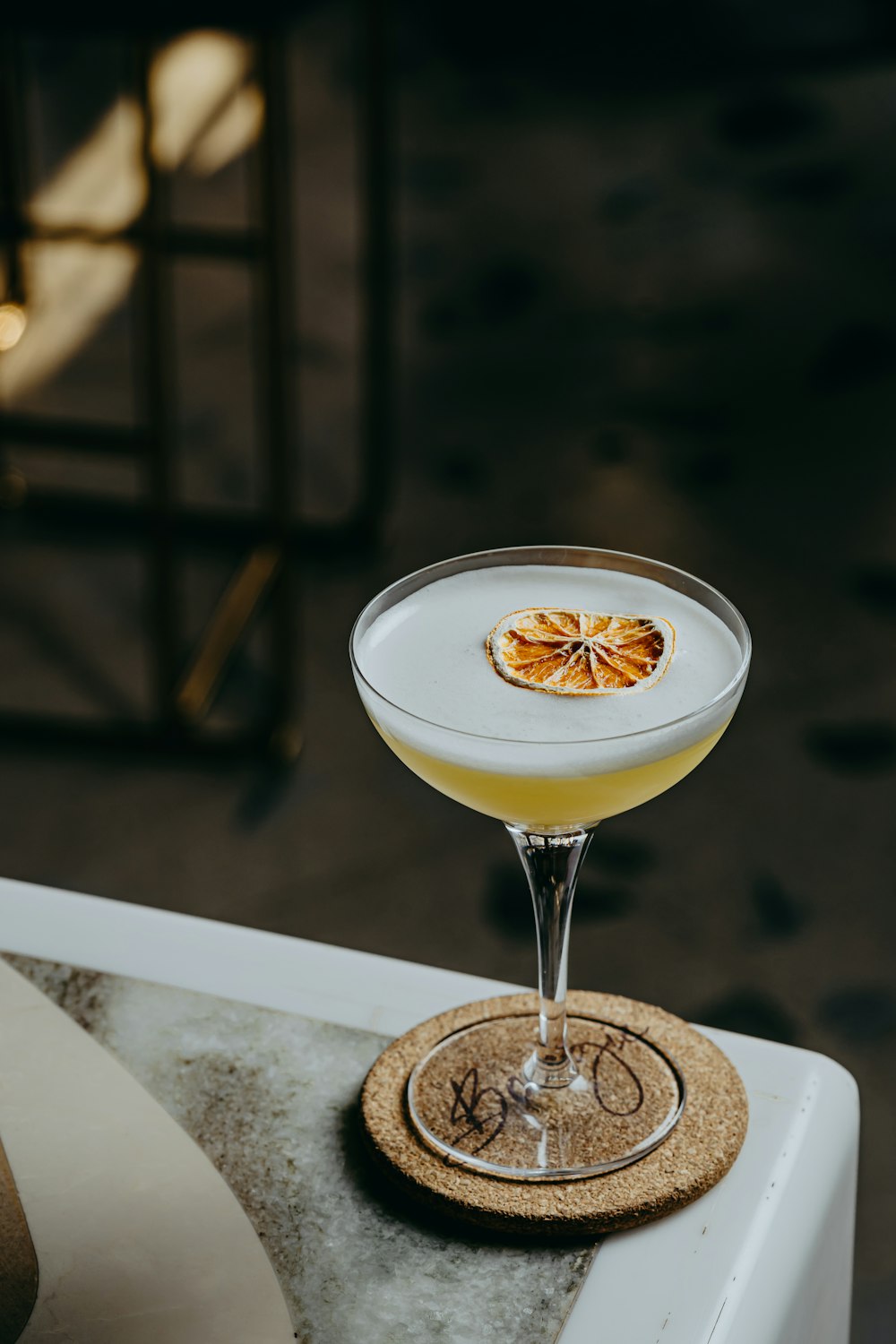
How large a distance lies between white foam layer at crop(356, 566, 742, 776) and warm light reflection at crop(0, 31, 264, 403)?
99.2 inches

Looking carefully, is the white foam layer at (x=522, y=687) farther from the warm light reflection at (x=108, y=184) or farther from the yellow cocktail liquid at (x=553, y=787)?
the warm light reflection at (x=108, y=184)

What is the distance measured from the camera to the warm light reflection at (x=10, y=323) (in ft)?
9.67

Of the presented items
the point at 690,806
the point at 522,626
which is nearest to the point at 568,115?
the point at 690,806

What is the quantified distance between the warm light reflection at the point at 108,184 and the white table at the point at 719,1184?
241 cm

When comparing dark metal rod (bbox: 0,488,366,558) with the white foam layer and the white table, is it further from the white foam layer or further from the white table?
the white foam layer

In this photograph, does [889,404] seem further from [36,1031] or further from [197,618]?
[36,1031]

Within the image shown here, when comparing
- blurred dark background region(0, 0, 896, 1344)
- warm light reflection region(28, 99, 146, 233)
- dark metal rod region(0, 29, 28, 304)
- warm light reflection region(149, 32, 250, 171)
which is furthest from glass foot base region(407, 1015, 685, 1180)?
warm light reflection region(149, 32, 250, 171)

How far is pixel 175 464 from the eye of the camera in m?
3.03

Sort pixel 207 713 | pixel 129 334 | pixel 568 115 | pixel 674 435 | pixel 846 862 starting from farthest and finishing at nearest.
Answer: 1. pixel 568 115
2. pixel 129 334
3. pixel 674 435
4. pixel 207 713
5. pixel 846 862

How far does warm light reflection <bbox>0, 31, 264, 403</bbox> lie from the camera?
132 inches

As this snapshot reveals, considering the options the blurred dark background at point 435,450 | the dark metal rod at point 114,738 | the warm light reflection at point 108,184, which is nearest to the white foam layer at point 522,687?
the blurred dark background at point 435,450

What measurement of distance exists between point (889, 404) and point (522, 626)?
8.53 feet

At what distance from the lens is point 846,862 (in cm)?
203

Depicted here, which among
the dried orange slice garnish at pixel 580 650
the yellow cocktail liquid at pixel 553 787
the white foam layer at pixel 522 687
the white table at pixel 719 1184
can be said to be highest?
the dried orange slice garnish at pixel 580 650
